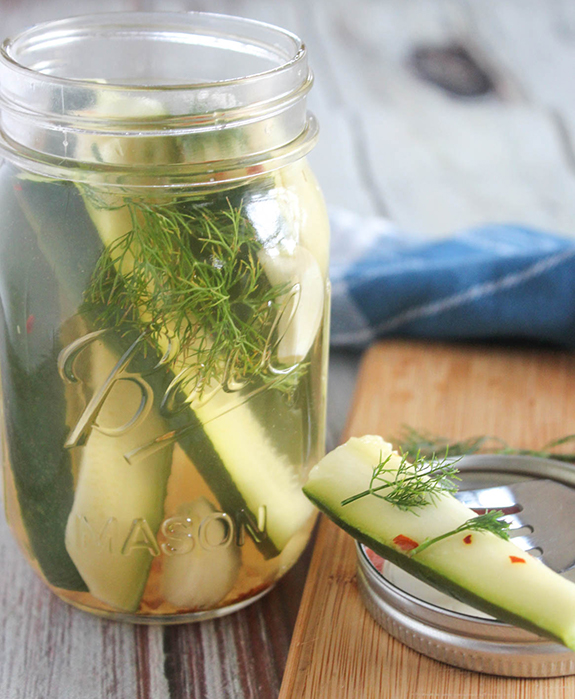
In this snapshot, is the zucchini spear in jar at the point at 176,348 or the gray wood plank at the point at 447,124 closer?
the zucchini spear in jar at the point at 176,348

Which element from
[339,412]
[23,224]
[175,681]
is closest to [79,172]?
[23,224]

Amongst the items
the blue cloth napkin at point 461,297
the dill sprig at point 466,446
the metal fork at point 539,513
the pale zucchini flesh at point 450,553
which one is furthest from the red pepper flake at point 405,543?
the blue cloth napkin at point 461,297

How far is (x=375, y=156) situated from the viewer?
2.02 m

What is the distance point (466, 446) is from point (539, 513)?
0.22 m

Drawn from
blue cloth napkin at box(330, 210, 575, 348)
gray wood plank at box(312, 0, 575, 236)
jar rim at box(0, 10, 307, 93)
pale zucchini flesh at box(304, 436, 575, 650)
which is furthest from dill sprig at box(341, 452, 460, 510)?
gray wood plank at box(312, 0, 575, 236)

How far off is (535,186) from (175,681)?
1388 millimetres

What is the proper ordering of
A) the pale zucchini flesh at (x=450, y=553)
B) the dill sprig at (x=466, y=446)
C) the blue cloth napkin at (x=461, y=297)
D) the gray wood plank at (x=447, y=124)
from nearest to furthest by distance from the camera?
the pale zucchini flesh at (x=450, y=553)
the dill sprig at (x=466, y=446)
the blue cloth napkin at (x=461, y=297)
the gray wood plank at (x=447, y=124)

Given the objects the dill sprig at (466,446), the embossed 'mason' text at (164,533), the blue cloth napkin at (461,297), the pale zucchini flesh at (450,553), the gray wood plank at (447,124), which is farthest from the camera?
the gray wood plank at (447,124)

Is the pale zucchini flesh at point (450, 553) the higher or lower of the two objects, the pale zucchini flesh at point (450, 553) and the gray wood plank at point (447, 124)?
the higher

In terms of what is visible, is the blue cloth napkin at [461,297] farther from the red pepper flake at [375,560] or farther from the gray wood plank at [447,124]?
the red pepper flake at [375,560]

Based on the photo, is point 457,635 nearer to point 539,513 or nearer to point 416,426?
point 539,513

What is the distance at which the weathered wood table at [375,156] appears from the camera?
78 cm

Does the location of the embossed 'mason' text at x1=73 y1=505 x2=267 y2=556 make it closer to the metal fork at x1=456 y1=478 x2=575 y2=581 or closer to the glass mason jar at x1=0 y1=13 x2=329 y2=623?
the glass mason jar at x1=0 y1=13 x2=329 y2=623

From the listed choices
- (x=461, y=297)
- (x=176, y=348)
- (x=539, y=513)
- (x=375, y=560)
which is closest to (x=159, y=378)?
(x=176, y=348)
